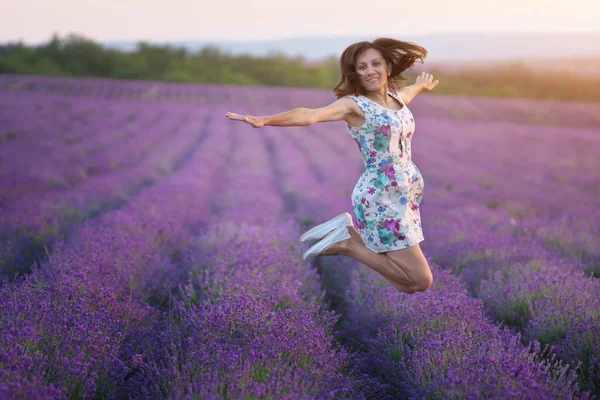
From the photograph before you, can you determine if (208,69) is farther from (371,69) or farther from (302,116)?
(302,116)

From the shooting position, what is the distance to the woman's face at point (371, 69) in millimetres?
2822

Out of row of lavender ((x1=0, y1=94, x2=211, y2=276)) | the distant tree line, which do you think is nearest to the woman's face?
row of lavender ((x1=0, y1=94, x2=211, y2=276))

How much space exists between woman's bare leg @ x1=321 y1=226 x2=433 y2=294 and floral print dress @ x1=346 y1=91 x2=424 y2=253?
54mm

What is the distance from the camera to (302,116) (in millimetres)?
2484

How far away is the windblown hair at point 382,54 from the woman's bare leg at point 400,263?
84 cm

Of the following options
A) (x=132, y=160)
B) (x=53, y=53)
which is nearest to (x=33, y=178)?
(x=132, y=160)

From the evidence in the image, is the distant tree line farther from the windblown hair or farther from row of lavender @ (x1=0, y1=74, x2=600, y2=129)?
the windblown hair

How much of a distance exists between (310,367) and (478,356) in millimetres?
702

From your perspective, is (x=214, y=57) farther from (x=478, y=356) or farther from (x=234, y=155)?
(x=478, y=356)

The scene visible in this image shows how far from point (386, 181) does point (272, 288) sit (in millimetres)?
928

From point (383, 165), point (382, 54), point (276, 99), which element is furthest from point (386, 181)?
point (276, 99)

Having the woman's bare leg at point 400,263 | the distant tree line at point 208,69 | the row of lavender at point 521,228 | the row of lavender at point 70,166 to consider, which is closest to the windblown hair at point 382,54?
the woman's bare leg at point 400,263

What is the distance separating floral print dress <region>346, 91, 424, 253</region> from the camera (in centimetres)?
274

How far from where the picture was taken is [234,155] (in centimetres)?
1206
